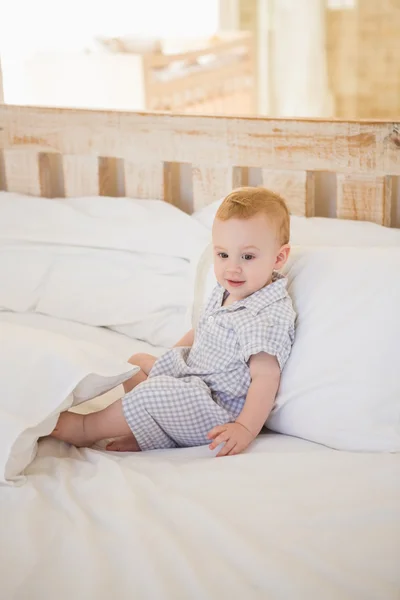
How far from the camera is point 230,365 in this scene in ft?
4.02

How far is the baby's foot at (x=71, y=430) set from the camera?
1.17 m

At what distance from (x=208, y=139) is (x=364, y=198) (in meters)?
0.38

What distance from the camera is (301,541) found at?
0.86 metres

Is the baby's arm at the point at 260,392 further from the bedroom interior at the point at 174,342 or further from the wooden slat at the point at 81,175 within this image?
the wooden slat at the point at 81,175

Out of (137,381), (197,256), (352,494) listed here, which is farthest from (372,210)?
(352,494)

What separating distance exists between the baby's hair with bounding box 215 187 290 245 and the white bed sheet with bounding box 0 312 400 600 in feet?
1.19

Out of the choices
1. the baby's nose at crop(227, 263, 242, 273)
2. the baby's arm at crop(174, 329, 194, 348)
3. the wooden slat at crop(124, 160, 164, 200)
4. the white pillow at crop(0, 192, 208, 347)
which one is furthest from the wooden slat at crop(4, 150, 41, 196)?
the baby's nose at crop(227, 263, 242, 273)

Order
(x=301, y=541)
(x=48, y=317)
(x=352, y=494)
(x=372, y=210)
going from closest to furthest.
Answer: (x=301, y=541)
(x=352, y=494)
(x=372, y=210)
(x=48, y=317)

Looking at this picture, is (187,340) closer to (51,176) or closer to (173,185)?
(173,185)

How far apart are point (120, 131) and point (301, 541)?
3.80 feet

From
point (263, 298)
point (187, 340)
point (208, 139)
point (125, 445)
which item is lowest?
point (125, 445)

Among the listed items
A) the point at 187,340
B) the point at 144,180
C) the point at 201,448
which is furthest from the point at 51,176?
the point at 201,448

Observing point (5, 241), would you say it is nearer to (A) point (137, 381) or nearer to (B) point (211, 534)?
(A) point (137, 381)

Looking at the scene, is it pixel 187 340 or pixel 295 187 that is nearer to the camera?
pixel 187 340
